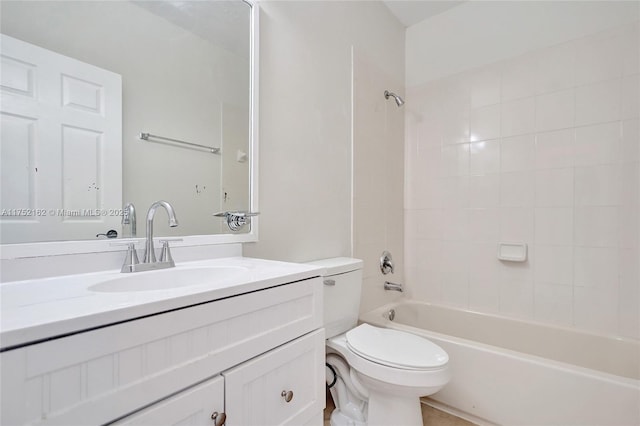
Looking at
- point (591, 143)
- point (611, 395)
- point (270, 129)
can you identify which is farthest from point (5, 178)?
point (591, 143)

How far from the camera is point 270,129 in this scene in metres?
1.45

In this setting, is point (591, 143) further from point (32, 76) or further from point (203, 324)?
point (32, 76)

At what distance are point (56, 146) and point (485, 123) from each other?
2.25 m

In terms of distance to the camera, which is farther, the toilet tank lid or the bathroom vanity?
the toilet tank lid

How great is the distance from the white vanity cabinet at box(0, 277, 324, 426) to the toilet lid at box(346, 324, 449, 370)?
352 mm

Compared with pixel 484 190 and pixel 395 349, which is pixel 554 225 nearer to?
pixel 484 190

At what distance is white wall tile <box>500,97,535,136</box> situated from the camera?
1.95m

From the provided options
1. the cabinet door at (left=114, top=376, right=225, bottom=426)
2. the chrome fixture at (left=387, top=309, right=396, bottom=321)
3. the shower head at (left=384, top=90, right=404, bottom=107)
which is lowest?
the chrome fixture at (left=387, top=309, right=396, bottom=321)

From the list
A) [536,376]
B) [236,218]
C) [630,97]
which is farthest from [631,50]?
[236,218]

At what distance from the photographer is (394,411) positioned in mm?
1318

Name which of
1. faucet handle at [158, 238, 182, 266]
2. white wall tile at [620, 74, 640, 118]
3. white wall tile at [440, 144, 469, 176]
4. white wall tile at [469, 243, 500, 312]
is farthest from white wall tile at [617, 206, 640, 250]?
faucet handle at [158, 238, 182, 266]

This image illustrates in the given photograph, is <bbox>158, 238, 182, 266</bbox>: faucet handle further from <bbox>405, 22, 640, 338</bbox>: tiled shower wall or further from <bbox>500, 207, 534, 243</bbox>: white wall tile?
<bbox>500, 207, 534, 243</bbox>: white wall tile

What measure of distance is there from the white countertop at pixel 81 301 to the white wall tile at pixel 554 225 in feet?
5.52

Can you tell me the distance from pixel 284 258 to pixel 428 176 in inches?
54.7
